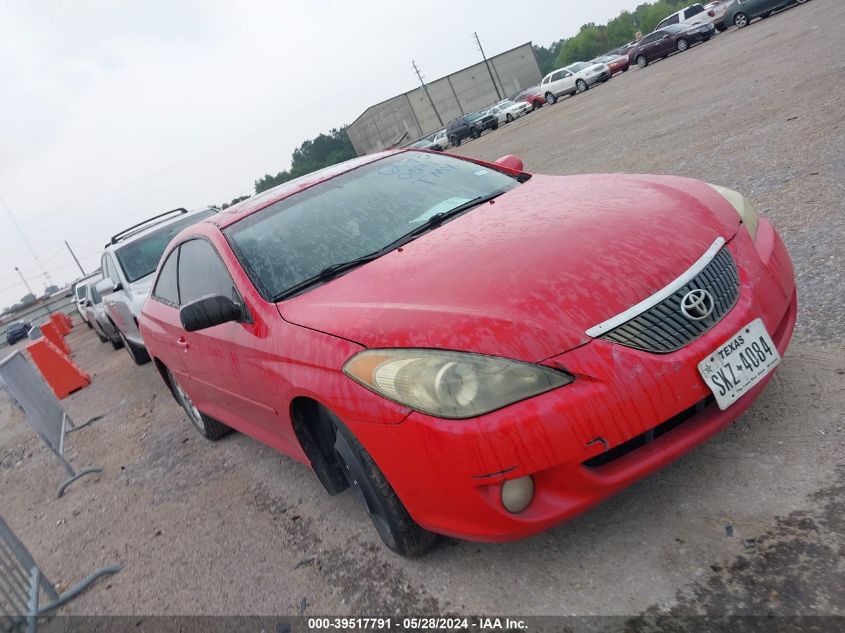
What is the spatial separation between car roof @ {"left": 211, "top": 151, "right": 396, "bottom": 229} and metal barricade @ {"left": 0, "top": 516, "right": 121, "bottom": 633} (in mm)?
1864

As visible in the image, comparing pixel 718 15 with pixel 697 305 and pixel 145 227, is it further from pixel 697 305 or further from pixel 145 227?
pixel 697 305

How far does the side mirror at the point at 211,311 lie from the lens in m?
3.13

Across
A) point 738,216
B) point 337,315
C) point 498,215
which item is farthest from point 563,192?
point 337,315

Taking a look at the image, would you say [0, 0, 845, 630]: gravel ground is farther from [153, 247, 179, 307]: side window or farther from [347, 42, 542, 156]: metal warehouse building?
[347, 42, 542, 156]: metal warehouse building

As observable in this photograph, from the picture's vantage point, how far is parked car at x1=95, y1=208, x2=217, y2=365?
7879 millimetres

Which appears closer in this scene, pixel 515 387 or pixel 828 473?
pixel 515 387

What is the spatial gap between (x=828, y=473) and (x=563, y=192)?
159 centimetres

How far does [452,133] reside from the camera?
36000 millimetres

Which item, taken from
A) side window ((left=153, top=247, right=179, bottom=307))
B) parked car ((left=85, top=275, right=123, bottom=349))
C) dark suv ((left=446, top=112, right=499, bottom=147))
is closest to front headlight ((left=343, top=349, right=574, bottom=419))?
side window ((left=153, top=247, right=179, bottom=307))

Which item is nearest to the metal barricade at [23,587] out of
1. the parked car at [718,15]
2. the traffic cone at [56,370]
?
the traffic cone at [56,370]

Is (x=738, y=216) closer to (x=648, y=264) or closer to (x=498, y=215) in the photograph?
(x=648, y=264)

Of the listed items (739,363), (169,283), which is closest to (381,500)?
(739,363)

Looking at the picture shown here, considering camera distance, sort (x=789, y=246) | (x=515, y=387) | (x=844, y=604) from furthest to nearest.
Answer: (x=789, y=246) < (x=515, y=387) < (x=844, y=604)

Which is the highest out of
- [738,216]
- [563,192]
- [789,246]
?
[563,192]
